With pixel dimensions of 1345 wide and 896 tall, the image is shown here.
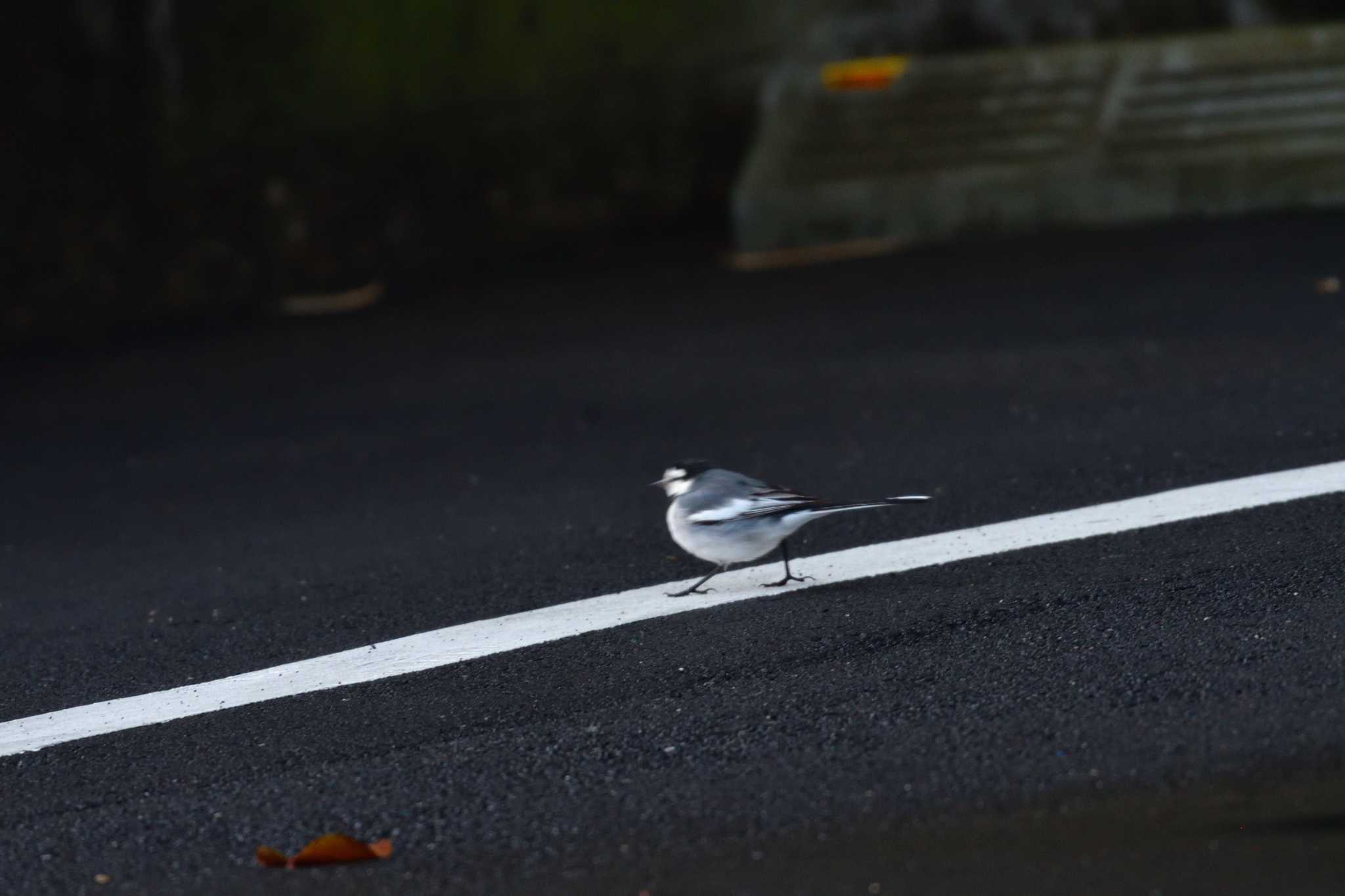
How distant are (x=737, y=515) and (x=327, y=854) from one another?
5.98 ft

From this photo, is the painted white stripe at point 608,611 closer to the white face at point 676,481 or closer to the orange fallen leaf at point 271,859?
the white face at point 676,481

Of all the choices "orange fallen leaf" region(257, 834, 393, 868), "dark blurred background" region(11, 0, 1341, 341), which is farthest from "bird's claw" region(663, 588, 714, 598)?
"dark blurred background" region(11, 0, 1341, 341)

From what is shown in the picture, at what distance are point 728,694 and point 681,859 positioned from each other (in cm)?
90

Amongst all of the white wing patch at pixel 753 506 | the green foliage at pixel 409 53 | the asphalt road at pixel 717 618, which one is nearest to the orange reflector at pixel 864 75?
the green foliage at pixel 409 53

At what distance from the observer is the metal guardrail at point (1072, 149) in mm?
11789

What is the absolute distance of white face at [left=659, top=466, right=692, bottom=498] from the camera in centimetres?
532

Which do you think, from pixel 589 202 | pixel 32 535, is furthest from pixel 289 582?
pixel 589 202

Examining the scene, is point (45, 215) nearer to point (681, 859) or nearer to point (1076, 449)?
point (1076, 449)

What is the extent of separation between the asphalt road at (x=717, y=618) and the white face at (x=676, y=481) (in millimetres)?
372

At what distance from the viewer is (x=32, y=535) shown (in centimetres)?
693

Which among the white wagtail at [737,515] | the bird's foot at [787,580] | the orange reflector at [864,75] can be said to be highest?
the orange reflector at [864,75]

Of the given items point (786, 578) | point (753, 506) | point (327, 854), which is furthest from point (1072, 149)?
point (327, 854)

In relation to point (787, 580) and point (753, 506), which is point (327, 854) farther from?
point (787, 580)

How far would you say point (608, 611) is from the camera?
521 cm
